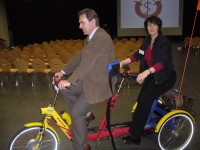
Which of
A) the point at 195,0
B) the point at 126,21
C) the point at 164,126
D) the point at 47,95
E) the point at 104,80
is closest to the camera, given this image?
the point at 104,80

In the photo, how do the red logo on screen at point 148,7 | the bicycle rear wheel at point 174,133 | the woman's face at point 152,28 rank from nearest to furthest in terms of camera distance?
the woman's face at point 152,28, the bicycle rear wheel at point 174,133, the red logo on screen at point 148,7

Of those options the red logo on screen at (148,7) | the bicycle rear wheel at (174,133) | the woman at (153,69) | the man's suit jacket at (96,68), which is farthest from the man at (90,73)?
the red logo on screen at (148,7)

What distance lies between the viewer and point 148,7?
1218cm

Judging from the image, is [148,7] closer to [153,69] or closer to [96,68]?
[153,69]

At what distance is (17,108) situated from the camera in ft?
13.2

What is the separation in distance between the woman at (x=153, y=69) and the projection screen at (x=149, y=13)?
35.0 feet

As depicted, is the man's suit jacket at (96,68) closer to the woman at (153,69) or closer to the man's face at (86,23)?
the man's face at (86,23)

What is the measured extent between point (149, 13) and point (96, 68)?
1130 cm

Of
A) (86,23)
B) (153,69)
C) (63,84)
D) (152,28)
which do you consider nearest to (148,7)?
(152,28)

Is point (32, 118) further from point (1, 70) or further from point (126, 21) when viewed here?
point (126, 21)

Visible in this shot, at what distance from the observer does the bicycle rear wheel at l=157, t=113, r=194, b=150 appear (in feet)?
8.03

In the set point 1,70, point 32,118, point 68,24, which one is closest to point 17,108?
point 32,118

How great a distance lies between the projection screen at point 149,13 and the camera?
1217cm

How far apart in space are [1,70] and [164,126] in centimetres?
445
